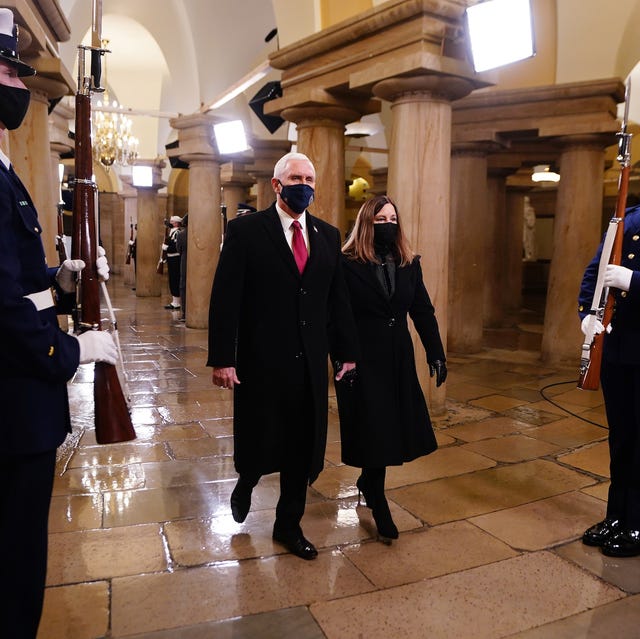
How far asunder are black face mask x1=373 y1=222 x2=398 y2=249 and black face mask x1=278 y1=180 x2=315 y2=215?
448mm

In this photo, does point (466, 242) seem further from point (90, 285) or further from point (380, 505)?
point (90, 285)

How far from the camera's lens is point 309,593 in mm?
2693

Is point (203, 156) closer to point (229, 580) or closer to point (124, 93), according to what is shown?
point (229, 580)

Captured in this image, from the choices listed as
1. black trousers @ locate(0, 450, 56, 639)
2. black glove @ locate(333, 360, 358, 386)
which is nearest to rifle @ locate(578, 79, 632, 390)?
black glove @ locate(333, 360, 358, 386)

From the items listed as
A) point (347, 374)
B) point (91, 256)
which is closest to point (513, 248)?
point (347, 374)

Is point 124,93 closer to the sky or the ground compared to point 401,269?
closer to the sky

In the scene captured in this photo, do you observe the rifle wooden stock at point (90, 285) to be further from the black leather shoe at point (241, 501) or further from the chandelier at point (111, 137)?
the chandelier at point (111, 137)

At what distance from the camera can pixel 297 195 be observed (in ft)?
9.56

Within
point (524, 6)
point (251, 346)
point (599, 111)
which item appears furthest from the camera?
point (599, 111)

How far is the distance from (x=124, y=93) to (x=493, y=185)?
1263cm

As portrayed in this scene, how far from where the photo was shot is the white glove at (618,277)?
290cm

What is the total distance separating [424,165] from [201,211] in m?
5.96

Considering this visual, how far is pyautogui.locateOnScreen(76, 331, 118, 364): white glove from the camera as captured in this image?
1.99 metres

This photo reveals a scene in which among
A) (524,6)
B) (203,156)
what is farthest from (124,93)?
(524,6)
